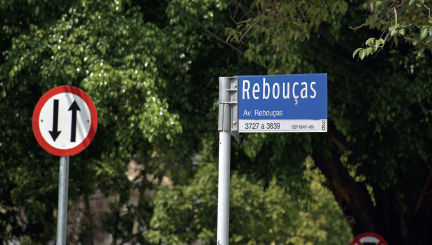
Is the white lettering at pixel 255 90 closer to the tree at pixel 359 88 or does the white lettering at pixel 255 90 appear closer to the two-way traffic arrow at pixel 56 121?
the two-way traffic arrow at pixel 56 121

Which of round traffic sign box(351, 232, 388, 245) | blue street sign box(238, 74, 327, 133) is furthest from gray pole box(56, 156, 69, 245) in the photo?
round traffic sign box(351, 232, 388, 245)

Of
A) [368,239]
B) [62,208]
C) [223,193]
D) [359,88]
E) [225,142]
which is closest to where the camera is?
[223,193]

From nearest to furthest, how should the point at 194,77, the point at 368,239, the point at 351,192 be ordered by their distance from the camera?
the point at 194,77, the point at 368,239, the point at 351,192

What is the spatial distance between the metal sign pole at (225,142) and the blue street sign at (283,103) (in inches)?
1.7

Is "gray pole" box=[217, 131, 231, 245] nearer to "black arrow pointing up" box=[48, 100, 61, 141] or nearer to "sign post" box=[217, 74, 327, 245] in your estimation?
"sign post" box=[217, 74, 327, 245]

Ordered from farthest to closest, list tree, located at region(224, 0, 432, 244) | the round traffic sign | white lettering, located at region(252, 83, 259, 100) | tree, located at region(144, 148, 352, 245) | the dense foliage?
tree, located at region(144, 148, 352, 245), the round traffic sign, the dense foliage, tree, located at region(224, 0, 432, 244), white lettering, located at region(252, 83, 259, 100)

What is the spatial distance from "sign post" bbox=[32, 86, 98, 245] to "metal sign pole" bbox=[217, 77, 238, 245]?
1.07m

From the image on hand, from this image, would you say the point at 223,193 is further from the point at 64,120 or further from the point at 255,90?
the point at 64,120

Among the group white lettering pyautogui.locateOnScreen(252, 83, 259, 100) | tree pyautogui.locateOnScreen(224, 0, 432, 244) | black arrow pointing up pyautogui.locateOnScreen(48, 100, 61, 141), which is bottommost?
black arrow pointing up pyautogui.locateOnScreen(48, 100, 61, 141)

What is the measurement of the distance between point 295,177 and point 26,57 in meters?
4.10

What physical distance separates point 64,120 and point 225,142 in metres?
1.33

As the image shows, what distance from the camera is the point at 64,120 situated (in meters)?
4.30

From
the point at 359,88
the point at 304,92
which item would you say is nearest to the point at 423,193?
the point at 359,88

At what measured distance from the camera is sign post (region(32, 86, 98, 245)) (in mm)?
4234
